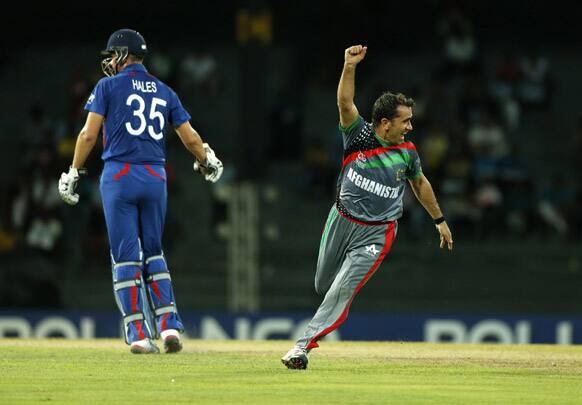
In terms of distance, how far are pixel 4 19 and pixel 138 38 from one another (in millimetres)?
14839

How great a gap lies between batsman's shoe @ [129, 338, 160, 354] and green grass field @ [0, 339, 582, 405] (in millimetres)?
106

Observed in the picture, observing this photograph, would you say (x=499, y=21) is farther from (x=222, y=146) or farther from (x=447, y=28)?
(x=222, y=146)

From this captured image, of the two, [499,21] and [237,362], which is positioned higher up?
[499,21]

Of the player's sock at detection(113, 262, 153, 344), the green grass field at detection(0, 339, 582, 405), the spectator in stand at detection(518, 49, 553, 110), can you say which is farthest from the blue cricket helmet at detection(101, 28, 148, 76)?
the spectator in stand at detection(518, 49, 553, 110)

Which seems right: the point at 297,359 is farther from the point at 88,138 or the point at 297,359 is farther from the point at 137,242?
the point at 88,138

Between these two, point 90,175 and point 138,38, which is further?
point 90,175

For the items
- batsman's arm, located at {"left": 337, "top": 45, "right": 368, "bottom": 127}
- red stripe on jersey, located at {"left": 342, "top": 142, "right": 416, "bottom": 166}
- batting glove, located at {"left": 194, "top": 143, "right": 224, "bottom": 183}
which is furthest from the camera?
batting glove, located at {"left": 194, "top": 143, "right": 224, "bottom": 183}

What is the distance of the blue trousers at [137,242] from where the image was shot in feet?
29.3

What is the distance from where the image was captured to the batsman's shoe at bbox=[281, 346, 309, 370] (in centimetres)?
841

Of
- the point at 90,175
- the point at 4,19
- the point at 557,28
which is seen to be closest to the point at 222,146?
the point at 90,175

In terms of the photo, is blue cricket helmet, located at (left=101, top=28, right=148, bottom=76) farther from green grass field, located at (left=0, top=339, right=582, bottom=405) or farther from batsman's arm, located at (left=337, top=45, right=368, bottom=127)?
green grass field, located at (left=0, top=339, right=582, bottom=405)

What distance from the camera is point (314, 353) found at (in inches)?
391

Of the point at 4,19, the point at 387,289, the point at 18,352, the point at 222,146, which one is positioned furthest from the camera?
the point at 4,19

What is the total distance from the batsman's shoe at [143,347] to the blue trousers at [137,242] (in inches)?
1.2
